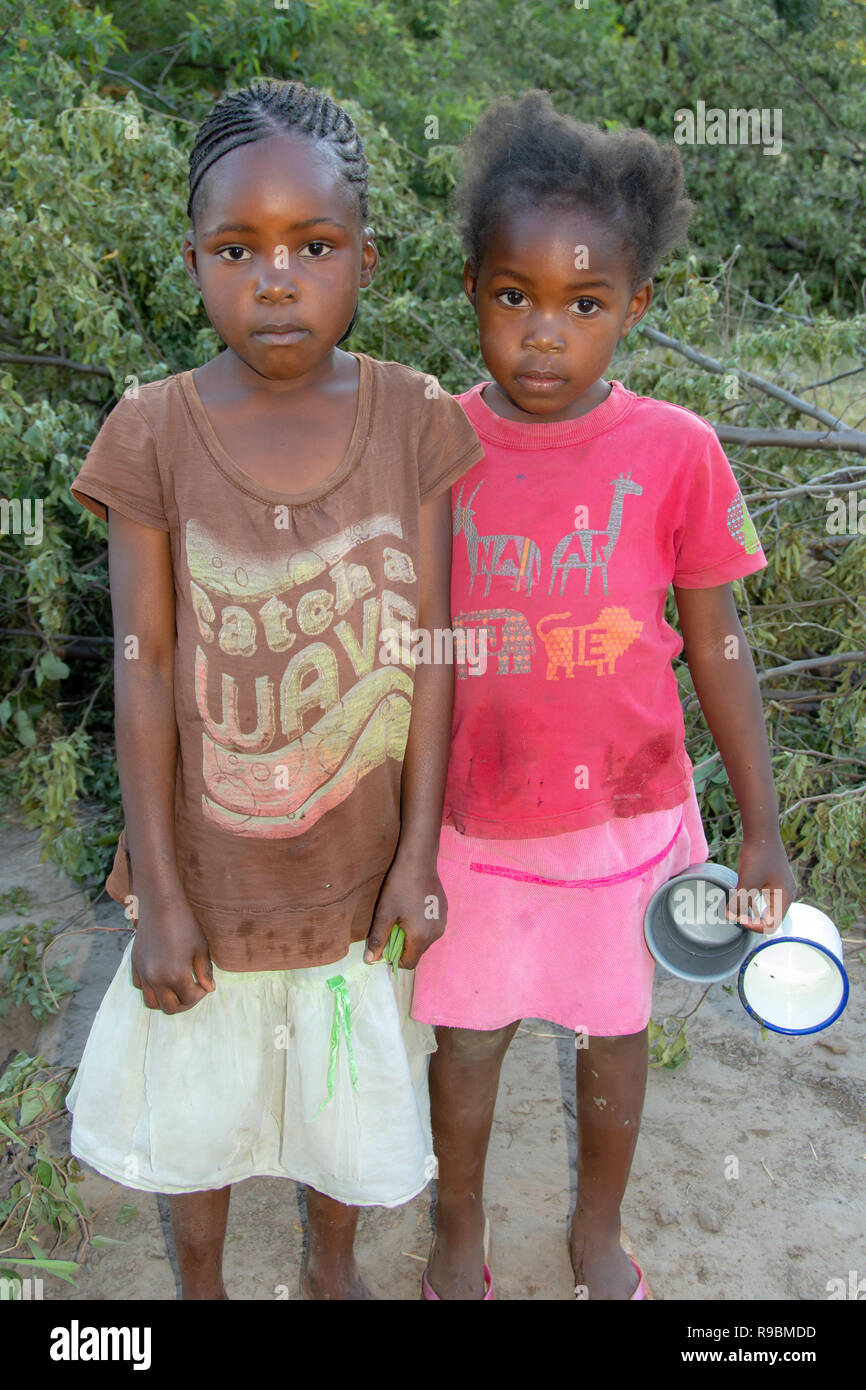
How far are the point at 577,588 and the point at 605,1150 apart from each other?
3.05 ft

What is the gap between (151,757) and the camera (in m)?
1.54

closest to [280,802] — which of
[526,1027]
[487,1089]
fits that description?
[487,1089]

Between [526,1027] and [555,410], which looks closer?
[555,410]

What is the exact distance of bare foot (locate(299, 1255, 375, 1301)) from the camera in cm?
188

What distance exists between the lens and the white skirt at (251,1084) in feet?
5.29

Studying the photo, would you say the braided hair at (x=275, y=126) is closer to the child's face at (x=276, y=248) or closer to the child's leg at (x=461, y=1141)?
the child's face at (x=276, y=248)

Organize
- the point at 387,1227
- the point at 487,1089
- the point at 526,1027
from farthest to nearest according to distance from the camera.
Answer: the point at 526,1027 → the point at 387,1227 → the point at 487,1089

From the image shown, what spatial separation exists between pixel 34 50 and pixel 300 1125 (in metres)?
4.32

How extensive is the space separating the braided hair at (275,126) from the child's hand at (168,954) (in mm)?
902

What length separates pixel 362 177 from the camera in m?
1.51

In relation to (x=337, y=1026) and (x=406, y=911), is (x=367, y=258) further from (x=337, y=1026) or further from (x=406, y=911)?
(x=337, y=1026)
